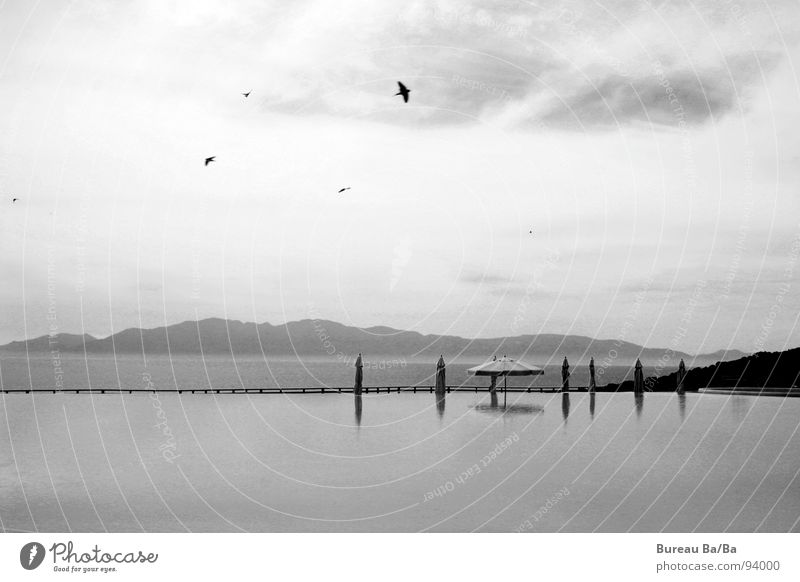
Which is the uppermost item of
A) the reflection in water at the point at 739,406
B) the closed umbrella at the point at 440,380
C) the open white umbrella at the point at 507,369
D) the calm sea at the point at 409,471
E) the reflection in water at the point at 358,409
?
the open white umbrella at the point at 507,369

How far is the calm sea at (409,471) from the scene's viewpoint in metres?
8.18

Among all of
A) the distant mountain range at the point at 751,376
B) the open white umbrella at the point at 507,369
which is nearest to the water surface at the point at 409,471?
the open white umbrella at the point at 507,369

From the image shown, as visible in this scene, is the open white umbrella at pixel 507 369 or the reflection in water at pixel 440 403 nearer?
the reflection in water at pixel 440 403

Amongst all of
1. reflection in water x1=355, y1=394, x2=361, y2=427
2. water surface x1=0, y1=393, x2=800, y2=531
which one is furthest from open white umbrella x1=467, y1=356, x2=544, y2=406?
reflection in water x1=355, y1=394, x2=361, y2=427

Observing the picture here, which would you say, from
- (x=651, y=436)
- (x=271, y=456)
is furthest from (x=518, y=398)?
(x=271, y=456)

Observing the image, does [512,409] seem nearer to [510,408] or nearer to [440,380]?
[510,408]

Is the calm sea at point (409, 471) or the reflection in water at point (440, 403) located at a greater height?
the reflection in water at point (440, 403)

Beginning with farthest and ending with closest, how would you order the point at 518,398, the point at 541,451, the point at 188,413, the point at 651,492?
the point at 518,398 → the point at 188,413 → the point at 541,451 → the point at 651,492

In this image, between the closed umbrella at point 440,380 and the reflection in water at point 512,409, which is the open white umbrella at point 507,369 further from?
the closed umbrella at point 440,380

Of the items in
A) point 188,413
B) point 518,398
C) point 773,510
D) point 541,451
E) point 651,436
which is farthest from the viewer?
point 518,398

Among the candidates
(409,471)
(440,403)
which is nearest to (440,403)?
(440,403)

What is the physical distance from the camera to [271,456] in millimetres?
11680
